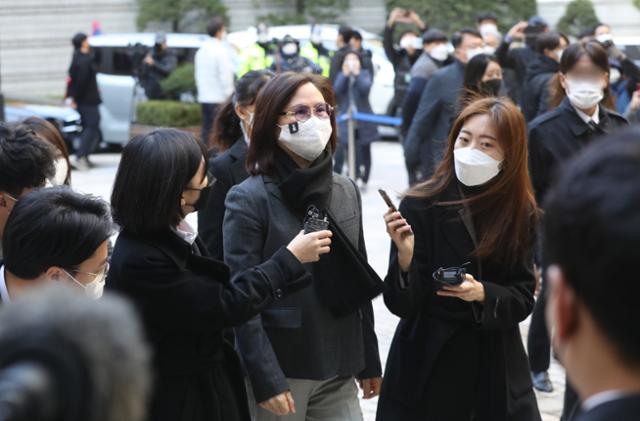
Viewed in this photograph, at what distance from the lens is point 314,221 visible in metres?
3.88

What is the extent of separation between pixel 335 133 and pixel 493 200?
670 mm

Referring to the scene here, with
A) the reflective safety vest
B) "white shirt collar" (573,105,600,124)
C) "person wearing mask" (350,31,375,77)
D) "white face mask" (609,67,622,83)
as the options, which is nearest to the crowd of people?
"white shirt collar" (573,105,600,124)

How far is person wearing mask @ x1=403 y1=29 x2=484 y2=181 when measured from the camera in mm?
9344

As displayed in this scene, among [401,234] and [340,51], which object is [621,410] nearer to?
[401,234]

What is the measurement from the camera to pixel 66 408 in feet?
3.84

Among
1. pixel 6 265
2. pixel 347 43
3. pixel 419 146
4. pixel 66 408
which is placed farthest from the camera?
pixel 347 43

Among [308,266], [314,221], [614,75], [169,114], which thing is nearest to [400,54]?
[614,75]

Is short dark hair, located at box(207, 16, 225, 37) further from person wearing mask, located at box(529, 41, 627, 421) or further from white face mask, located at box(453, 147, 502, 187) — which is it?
white face mask, located at box(453, 147, 502, 187)

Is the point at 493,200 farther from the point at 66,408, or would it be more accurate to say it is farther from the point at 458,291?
the point at 66,408

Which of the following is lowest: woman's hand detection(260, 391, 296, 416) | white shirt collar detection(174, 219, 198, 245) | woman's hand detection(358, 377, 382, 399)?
woman's hand detection(358, 377, 382, 399)

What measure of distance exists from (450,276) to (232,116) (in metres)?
2.13

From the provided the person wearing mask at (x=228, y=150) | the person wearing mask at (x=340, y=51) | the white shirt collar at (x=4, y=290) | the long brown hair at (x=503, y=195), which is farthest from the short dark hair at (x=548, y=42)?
the white shirt collar at (x=4, y=290)

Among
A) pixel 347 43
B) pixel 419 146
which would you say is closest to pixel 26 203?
pixel 419 146

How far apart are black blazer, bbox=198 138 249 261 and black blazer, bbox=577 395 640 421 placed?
342cm
